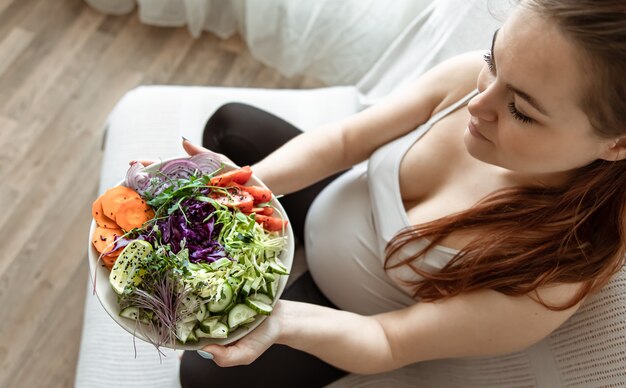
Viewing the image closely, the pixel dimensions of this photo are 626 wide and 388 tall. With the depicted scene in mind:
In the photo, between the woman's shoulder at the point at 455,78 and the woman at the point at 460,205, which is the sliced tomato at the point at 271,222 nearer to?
the woman at the point at 460,205

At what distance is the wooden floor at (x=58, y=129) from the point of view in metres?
1.57

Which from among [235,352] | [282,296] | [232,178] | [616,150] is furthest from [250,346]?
[616,150]

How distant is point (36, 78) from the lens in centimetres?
193

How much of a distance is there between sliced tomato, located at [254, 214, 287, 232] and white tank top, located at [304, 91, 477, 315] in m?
0.24

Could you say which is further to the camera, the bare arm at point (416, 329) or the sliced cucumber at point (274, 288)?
the bare arm at point (416, 329)

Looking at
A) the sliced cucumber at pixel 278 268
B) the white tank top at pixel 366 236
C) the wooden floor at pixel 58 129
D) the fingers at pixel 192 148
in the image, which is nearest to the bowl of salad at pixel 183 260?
the sliced cucumber at pixel 278 268

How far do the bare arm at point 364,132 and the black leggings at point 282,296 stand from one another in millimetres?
123

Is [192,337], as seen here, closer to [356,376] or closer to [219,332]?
[219,332]

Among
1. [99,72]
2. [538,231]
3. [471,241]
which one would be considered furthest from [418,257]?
[99,72]

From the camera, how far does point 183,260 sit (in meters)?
0.76

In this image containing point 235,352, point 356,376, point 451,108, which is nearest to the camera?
point 235,352

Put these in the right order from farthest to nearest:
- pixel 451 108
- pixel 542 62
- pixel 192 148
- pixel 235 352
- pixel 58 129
A: pixel 58 129 → pixel 451 108 → pixel 192 148 → pixel 235 352 → pixel 542 62

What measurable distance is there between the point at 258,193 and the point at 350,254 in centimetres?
31

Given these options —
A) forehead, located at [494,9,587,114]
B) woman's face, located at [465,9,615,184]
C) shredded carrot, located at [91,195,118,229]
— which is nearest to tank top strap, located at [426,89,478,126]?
woman's face, located at [465,9,615,184]
